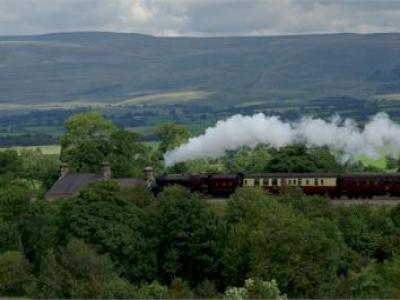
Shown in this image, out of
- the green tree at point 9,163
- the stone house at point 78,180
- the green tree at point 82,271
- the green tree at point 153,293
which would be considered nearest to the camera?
the green tree at point 82,271

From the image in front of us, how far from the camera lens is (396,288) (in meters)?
41.1

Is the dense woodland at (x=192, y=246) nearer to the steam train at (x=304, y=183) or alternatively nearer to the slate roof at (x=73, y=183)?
the steam train at (x=304, y=183)

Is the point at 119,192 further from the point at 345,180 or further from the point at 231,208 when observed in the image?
the point at 345,180

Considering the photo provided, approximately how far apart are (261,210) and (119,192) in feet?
28.4

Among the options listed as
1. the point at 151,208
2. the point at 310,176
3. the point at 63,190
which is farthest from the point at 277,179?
the point at 63,190

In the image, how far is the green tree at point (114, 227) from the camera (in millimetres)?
52594

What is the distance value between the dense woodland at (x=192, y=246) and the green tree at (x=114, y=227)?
61 millimetres

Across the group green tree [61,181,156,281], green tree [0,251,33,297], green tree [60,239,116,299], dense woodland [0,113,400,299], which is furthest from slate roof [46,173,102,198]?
green tree [60,239,116,299]

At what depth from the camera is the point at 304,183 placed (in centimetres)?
6875

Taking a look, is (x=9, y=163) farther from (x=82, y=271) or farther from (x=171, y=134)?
(x=82, y=271)

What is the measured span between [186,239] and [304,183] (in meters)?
17.1

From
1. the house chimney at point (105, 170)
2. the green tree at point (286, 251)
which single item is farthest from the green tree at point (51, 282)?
the house chimney at point (105, 170)

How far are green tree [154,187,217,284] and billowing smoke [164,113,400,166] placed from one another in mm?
37739

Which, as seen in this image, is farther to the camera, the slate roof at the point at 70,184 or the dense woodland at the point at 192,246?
the slate roof at the point at 70,184
